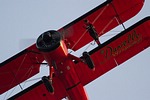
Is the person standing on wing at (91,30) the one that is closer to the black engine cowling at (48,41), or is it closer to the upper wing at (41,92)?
the upper wing at (41,92)

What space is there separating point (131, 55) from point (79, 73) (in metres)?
2.18

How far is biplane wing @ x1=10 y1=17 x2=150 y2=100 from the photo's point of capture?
12945mm

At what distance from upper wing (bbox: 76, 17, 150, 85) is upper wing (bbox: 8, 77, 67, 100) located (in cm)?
87

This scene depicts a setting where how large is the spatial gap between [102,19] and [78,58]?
282 cm

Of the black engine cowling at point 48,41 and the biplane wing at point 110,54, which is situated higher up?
the black engine cowling at point 48,41

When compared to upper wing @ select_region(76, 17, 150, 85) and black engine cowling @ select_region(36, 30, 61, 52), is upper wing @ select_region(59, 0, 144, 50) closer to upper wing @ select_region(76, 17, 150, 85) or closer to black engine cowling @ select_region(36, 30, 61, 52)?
upper wing @ select_region(76, 17, 150, 85)

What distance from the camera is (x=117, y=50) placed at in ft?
43.9

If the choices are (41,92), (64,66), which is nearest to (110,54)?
(64,66)

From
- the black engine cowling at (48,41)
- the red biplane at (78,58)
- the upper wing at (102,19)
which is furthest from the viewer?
the upper wing at (102,19)

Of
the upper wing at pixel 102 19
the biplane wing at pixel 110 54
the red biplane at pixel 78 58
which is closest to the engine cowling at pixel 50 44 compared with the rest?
the red biplane at pixel 78 58

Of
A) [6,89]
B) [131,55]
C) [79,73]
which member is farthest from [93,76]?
[6,89]

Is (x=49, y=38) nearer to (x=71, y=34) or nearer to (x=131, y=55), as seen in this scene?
(x=71, y=34)

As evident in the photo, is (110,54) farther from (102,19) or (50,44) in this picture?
(50,44)

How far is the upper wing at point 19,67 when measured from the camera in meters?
13.7
